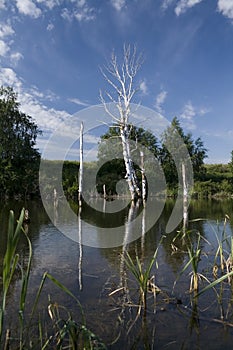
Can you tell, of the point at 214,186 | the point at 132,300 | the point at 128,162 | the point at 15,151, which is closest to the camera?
the point at 132,300

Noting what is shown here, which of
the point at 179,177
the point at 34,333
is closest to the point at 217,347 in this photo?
the point at 34,333

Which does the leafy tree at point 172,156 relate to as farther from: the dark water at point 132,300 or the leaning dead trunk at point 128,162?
the dark water at point 132,300

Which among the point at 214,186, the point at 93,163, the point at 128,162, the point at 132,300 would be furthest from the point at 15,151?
the point at 132,300

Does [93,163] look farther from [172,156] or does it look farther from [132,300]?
[132,300]

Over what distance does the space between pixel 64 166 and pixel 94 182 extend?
4924 mm

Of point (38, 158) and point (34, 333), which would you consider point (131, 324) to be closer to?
point (34, 333)

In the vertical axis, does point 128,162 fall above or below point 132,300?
above

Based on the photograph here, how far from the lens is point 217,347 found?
2533 millimetres

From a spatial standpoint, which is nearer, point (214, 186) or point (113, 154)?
point (113, 154)

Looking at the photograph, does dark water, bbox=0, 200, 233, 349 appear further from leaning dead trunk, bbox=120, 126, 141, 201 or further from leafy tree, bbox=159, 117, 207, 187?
leafy tree, bbox=159, 117, 207, 187

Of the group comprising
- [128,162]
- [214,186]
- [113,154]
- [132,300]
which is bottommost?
[132,300]

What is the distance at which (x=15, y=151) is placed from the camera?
2730cm

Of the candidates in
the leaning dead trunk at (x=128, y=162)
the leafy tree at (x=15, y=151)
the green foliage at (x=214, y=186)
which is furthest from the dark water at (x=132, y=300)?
the green foliage at (x=214, y=186)

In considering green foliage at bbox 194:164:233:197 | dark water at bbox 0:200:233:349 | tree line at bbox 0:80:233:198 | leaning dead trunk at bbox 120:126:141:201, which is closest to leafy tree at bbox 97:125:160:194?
tree line at bbox 0:80:233:198
